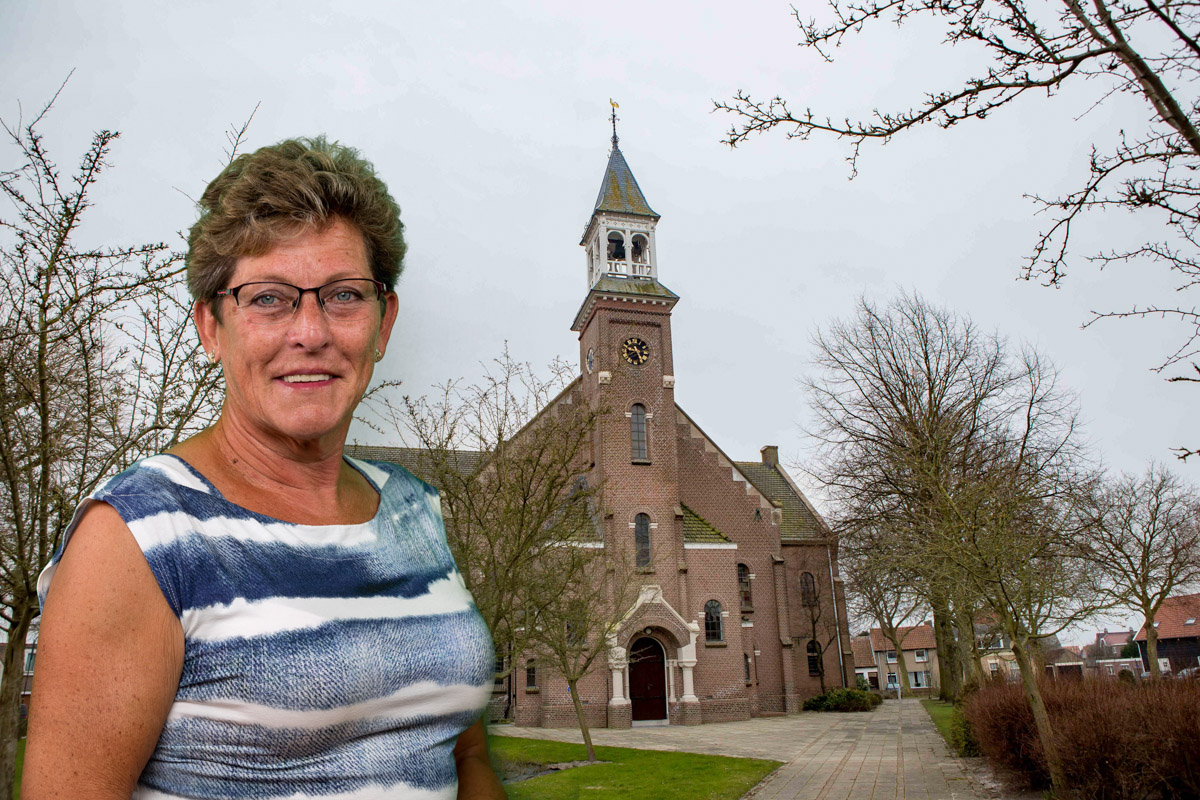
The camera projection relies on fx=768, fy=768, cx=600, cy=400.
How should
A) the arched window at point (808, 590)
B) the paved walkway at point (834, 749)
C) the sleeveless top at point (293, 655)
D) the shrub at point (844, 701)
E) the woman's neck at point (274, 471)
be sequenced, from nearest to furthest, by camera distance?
the sleeveless top at point (293, 655) < the woman's neck at point (274, 471) < the paved walkway at point (834, 749) < the shrub at point (844, 701) < the arched window at point (808, 590)

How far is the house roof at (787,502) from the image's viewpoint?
3781 cm

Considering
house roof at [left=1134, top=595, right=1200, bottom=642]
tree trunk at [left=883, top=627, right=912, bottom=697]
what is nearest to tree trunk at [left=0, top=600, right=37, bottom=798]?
tree trunk at [left=883, top=627, right=912, bottom=697]

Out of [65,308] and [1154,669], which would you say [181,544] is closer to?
[65,308]

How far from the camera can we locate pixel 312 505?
1.48 metres

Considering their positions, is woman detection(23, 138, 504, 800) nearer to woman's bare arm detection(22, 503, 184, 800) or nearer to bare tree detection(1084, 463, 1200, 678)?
woman's bare arm detection(22, 503, 184, 800)

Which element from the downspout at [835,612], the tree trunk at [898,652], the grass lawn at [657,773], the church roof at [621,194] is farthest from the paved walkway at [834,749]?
the church roof at [621,194]

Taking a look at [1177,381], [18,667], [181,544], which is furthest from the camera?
[18,667]

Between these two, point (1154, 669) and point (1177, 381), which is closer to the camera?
point (1177, 381)

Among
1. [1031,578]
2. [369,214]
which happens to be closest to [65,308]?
[369,214]

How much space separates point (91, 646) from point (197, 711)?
7.0 inches

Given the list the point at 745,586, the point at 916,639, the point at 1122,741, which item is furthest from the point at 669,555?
the point at 916,639

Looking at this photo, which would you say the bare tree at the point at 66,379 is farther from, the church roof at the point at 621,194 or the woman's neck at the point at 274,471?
the church roof at the point at 621,194

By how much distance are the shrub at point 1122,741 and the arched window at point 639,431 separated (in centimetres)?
1845

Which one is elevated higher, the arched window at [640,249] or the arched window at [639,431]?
the arched window at [640,249]
